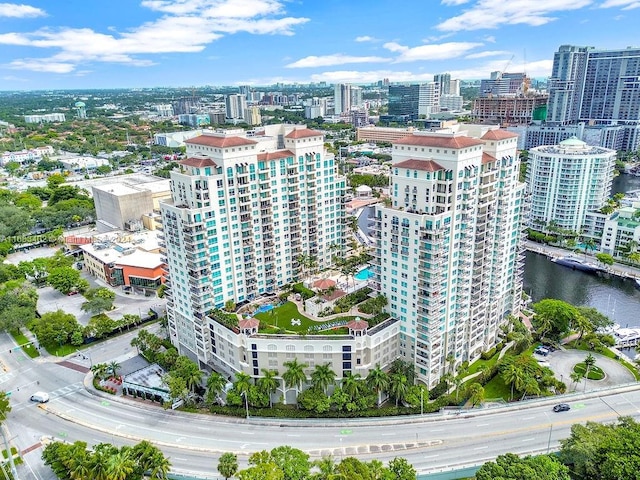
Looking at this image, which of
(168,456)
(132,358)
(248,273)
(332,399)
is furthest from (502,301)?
(132,358)

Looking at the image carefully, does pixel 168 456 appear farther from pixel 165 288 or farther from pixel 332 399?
pixel 165 288

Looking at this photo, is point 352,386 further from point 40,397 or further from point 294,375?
point 40,397

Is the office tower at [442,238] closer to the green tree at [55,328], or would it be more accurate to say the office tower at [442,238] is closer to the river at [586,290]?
the river at [586,290]

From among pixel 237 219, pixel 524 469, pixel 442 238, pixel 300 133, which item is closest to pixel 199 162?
pixel 237 219

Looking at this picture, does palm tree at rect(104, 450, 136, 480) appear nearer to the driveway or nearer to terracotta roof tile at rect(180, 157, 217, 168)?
terracotta roof tile at rect(180, 157, 217, 168)

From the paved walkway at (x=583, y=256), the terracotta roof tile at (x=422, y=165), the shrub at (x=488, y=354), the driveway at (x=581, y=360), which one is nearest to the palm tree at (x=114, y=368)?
the terracotta roof tile at (x=422, y=165)

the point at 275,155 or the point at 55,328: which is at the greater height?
the point at 275,155
